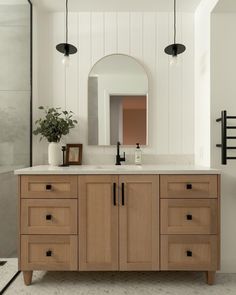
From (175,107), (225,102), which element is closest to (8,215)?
(175,107)

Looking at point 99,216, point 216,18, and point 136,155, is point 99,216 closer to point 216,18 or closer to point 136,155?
point 136,155

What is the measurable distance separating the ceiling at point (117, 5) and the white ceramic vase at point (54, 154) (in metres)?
1.31

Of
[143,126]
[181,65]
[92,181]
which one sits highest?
[181,65]

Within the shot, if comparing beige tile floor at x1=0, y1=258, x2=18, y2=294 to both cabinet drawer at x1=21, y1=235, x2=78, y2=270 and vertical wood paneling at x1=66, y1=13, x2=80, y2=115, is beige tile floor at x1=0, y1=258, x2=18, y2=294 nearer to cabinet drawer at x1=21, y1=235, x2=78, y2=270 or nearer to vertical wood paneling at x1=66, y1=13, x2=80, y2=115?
cabinet drawer at x1=21, y1=235, x2=78, y2=270

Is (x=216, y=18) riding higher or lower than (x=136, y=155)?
higher

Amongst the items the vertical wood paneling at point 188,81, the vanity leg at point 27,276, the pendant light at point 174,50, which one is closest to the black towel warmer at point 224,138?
the vertical wood paneling at point 188,81

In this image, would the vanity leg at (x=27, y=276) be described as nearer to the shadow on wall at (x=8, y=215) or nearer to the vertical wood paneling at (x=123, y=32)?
the shadow on wall at (x=8, y=215)

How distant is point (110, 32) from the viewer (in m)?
2.65

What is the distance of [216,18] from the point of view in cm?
225

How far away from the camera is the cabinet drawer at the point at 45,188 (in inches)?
80.0

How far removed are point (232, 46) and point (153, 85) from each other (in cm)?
76

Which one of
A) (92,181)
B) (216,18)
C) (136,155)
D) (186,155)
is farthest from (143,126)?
(216,18)

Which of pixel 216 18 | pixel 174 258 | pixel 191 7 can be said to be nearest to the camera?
pixel 174 258

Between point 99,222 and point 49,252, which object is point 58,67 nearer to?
point 99,222
